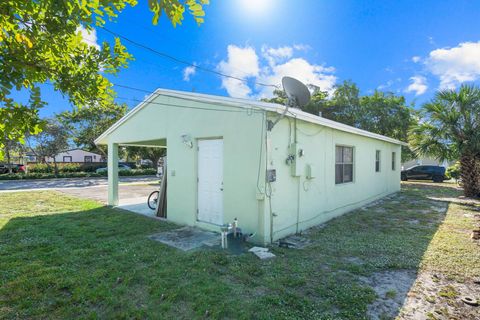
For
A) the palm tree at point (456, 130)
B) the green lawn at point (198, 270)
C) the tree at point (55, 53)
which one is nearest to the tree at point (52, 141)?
the green lawn at point (198, 270)

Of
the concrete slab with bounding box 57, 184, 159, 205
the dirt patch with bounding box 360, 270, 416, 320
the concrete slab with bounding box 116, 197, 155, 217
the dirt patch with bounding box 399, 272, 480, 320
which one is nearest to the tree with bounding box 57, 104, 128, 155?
the concrete slab with bounding box 57, 184, 159, 205

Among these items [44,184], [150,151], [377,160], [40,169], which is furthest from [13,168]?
[377,160]

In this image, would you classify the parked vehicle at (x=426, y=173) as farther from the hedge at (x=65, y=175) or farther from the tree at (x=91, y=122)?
the tree at (x=91, y=122)

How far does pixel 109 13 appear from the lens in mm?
2252

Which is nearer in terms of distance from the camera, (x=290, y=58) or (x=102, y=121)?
(x=290, y=58)

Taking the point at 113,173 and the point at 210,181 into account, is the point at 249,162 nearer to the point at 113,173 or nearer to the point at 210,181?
the point at 210,181

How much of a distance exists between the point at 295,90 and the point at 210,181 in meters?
2.93

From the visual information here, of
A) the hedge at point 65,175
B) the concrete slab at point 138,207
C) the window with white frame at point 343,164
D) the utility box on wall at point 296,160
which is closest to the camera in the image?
the utility box on wall at point 296,160

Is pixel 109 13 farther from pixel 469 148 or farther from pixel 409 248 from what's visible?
pixel 469 148

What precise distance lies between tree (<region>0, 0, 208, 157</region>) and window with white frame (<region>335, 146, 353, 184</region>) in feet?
23.0

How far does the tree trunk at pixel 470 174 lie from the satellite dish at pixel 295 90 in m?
10.3

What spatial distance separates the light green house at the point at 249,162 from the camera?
535 centimetres

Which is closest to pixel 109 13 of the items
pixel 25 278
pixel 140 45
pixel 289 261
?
pixel 25 278

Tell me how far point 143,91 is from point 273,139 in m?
4.53
